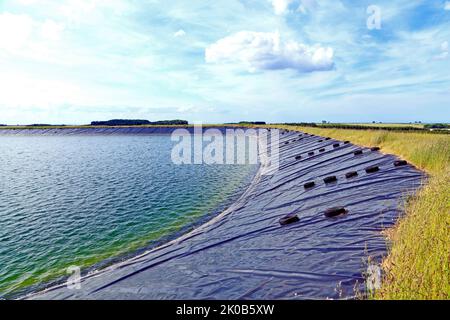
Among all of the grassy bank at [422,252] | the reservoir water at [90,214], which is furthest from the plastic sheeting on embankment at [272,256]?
the reservoir water at [90,214]

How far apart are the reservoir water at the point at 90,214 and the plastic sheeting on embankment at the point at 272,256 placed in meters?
2.51

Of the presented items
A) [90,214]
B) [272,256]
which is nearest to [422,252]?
[272,256]

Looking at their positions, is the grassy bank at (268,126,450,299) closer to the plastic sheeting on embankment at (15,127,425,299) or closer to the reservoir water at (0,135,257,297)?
the plastic sheeting on embankment at (15,127,425,299)

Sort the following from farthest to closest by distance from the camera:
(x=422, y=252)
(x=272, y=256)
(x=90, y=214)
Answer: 1. (x=90, y=214)
2. (x=272, y=256)
3. (x=422, y=252)

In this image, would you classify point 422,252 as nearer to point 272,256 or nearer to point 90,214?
point 272,256

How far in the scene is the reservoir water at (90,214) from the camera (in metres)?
12.1

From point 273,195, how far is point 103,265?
10547mm

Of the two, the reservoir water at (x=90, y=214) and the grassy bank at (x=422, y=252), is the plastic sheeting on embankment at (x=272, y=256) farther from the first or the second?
the reservoir water at (x=90, y=214)

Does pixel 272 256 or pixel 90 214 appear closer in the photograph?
pixel 272 256

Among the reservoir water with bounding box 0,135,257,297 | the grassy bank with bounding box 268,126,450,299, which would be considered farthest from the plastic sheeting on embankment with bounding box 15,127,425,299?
the reservoir water with bounding box 0,135,257,297

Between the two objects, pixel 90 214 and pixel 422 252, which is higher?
pixel 422 252

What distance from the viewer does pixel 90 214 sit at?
58.1 ft

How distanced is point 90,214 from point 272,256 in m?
13.5

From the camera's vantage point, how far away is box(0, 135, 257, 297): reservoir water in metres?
12.1
